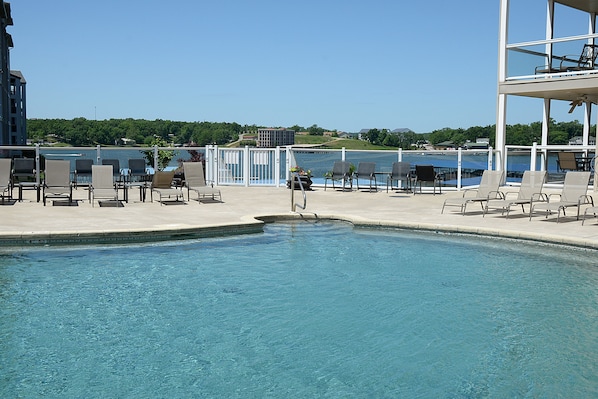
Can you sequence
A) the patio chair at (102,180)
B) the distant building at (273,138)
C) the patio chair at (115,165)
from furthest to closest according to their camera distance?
the distant building at (273,138), the patio chair at (115,165), the patio chair at (102,180)

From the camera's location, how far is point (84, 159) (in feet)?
48.8

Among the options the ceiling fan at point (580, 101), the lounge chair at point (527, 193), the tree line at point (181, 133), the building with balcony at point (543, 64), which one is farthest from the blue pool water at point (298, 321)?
the tree line at point (181, 133)

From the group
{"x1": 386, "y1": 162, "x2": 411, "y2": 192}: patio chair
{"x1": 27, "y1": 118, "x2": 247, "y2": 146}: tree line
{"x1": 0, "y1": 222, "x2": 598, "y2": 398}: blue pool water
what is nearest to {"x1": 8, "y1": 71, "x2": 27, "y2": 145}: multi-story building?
{"x1": 27, "y1": 118, "x2": 247, "y2": 146}: tree line

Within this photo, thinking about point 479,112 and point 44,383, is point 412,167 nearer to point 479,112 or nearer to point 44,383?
point 44,383

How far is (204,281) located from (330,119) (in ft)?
161

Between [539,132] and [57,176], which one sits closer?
[57,176]

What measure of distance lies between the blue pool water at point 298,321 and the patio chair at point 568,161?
7.53 m

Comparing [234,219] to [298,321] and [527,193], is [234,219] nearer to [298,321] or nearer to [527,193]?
[298,321]

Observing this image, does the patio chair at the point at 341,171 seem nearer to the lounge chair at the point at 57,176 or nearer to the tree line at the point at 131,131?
the lounge chair at the point at 57,176

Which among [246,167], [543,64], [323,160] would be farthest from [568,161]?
[246,167]

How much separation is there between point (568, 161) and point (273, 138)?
391 inches

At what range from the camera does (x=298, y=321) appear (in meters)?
6.37

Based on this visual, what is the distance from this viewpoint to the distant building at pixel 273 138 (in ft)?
69.4

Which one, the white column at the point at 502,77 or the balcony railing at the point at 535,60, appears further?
the white column at the point at 502,77
